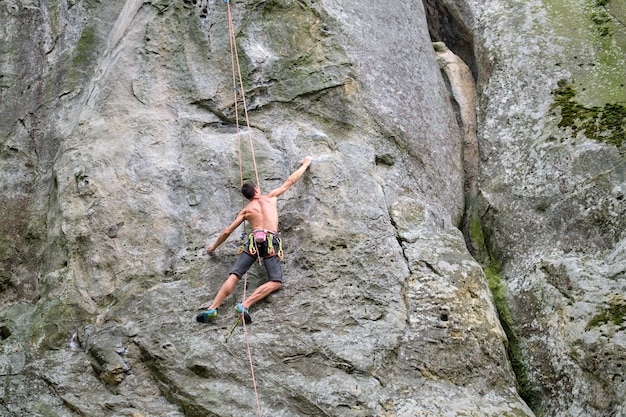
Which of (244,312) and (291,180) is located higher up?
(291,180)

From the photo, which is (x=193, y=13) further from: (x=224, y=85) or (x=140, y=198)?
(x=140, y=198)

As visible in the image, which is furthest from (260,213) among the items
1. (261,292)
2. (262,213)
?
(261,292)

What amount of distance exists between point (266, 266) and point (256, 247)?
254 millimetres

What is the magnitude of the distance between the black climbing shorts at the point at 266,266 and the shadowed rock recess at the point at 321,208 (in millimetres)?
227

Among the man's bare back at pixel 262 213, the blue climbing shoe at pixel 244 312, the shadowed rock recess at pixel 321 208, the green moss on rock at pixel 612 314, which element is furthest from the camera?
the man's bare back at pixel 262 213

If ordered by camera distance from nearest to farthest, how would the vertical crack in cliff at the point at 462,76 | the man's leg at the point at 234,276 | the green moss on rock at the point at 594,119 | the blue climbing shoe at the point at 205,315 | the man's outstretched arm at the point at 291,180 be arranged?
the blue climbing shoe at the point at 205,315, the man's leg at the point at 234,276, the man's outstretched arm at the point at 291,180, the green moss on rock at the point at 594,119, the vertical crack in cliff at the point at 462,76

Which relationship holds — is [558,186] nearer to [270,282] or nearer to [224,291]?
[270,282]

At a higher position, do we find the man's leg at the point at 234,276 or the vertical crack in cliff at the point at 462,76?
the vertical crack in cliff at the point at 462,76

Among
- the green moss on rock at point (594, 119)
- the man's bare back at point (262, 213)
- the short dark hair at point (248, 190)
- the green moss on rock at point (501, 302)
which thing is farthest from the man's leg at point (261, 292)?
the green moss on rock at point (594, 119)

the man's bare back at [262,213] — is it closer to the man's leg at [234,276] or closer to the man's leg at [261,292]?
the man's leg at [234,276]

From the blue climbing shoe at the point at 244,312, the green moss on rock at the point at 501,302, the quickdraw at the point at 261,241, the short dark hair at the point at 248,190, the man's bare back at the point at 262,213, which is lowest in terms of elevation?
the green moss on rock at the point at 501,302

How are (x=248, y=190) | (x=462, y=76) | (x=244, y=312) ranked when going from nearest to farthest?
(x=244, y=312) < (x=248, y=190) < (x=462, y=76)

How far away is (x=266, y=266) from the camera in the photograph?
27.7 feet

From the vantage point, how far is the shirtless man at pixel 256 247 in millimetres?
8258
